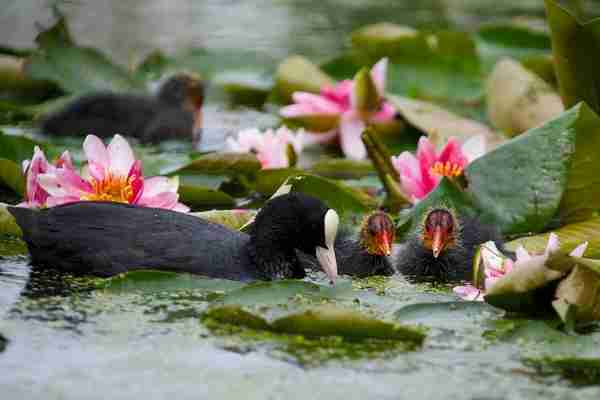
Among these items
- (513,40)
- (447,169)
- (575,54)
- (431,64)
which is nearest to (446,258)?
(447,169)

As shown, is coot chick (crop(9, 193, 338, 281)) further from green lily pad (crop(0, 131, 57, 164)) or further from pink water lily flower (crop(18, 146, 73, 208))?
green lily pad (crop(0, 131, 57, 164))

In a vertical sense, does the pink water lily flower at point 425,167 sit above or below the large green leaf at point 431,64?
below

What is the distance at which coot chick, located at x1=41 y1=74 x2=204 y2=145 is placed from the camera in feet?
22.8

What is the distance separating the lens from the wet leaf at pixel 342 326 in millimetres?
3395

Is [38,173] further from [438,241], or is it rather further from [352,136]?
[352,136]

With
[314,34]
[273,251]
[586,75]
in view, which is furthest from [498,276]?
[314,34]

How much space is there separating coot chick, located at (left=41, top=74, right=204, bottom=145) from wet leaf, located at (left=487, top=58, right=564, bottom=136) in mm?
1703

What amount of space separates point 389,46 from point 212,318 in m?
4.36

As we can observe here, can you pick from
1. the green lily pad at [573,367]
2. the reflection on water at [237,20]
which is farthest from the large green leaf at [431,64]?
the green lily pad at [573,367]

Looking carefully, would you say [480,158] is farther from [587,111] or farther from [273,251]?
[273,251]

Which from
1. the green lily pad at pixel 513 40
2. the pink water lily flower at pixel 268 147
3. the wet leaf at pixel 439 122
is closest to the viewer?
the pink water lily flower at pixel 268 147

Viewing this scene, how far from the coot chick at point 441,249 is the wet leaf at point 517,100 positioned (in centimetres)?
174

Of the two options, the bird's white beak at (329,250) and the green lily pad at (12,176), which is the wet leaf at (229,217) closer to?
the bird's white beak at (329,250)

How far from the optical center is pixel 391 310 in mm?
3836
